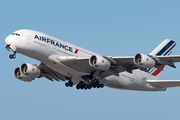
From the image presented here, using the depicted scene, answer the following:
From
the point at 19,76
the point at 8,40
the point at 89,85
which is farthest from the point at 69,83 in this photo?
the point at 8,40

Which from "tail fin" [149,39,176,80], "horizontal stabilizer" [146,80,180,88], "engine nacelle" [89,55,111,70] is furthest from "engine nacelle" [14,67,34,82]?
"tail fin" [149,39,176,80]

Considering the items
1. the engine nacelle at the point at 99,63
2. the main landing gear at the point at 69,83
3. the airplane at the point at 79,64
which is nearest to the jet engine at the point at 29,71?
the airplane at the point at 79,64

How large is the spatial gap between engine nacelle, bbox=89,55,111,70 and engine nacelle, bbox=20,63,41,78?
8.77 metres

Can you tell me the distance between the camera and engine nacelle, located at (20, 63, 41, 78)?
128ft

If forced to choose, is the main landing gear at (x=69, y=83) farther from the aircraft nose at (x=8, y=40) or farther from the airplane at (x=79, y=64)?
the aircraft nose at (x=8, y=40)

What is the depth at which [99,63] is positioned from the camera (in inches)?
1319

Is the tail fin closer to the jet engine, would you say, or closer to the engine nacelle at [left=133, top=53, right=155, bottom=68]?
the engine nacelle at [left=133, top=53, right=155, bottom=68]

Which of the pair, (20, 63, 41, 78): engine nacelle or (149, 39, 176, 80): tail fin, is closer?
(20, 63, 41, 78): engine nacelle

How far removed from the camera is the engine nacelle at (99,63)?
33531 millimetres

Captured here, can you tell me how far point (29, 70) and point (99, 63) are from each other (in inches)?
392

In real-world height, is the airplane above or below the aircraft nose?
below

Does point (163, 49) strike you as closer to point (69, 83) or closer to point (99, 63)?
point (69, 83)

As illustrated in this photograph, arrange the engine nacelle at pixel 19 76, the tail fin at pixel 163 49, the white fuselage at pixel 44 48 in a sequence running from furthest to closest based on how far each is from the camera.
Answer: the tail fin at pixel 163 49 → the engine nacelle at pixel 19 76 → the white fuselage at pixel 44 48

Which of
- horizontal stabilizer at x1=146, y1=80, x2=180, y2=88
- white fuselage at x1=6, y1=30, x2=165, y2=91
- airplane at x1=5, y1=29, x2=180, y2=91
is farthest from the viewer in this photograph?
horizontal stabilizer at x1=146, y1=80, x2=180, y2=88
